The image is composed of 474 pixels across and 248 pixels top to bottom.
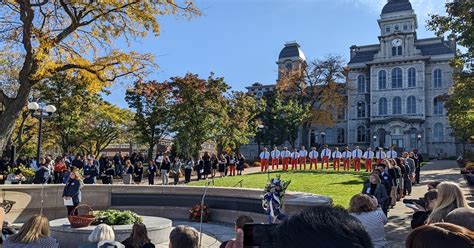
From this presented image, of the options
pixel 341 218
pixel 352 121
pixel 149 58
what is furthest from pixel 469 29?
pixel 352 121

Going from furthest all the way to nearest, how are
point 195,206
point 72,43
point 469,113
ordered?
point 469,113, point 72,43, point 195,206

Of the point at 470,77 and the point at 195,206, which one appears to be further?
the point at 470,77

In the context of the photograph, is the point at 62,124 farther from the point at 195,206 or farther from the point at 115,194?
the point at 195,206

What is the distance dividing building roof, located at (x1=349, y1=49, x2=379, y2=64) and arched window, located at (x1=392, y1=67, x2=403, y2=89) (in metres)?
4.31

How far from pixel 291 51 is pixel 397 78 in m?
21.3

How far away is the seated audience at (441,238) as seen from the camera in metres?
1.69

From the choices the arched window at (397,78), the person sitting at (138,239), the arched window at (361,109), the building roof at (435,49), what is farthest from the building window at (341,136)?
the person sitting at (138,239)

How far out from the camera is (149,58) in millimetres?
17344

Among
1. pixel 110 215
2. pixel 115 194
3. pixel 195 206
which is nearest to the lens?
pixel 110 215

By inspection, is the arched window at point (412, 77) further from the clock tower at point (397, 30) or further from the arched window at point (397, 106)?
the arched window at point (397, 106)

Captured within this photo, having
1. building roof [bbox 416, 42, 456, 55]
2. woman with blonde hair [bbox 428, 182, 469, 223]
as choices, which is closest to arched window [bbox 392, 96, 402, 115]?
building roof [bbox 416, 42, 456, 55]

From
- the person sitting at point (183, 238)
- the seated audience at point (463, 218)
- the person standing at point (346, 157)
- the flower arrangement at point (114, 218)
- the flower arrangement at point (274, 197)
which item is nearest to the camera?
the seated audience at point (463, 218)

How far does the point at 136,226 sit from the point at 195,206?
8456 millimetres

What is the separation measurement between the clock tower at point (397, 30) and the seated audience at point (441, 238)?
67.0 metres
